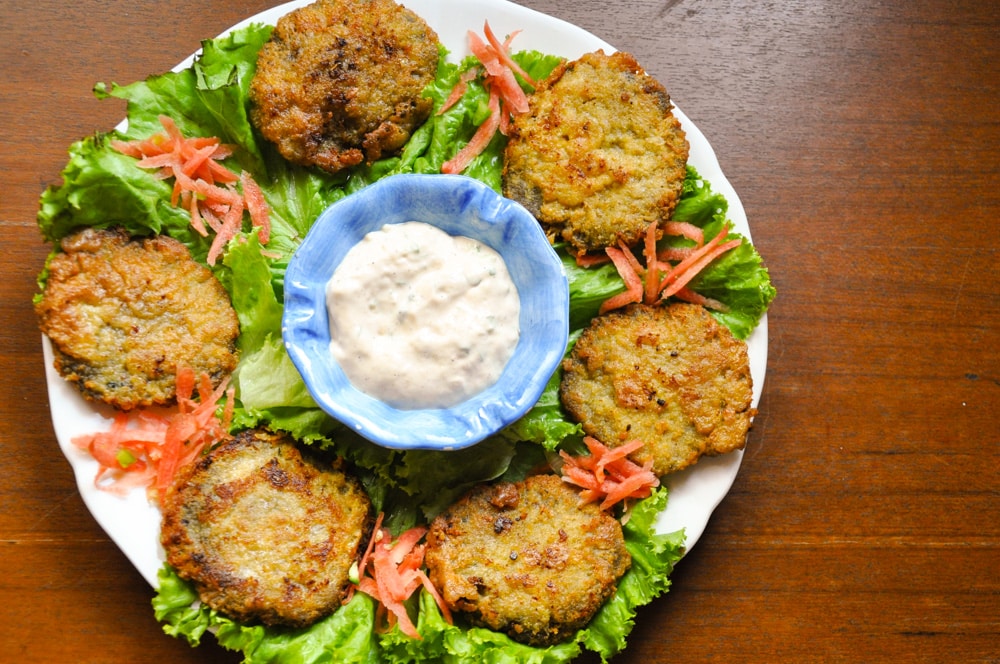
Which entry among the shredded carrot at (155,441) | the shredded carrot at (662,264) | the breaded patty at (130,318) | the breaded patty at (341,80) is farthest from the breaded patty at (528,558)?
the breaded patty at (341,80)

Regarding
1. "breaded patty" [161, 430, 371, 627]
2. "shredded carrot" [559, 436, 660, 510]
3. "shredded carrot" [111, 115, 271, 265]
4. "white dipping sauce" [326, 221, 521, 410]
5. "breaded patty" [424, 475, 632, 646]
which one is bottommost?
"breaded patty" [424, 475, 632, 646]

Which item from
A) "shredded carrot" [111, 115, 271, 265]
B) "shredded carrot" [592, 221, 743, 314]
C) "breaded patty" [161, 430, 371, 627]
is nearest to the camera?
"breaded patty" [161, 430, 371, 627]

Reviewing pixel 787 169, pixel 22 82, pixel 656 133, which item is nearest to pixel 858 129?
pixel 787 169

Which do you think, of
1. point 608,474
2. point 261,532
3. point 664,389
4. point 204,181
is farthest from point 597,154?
point 261,532

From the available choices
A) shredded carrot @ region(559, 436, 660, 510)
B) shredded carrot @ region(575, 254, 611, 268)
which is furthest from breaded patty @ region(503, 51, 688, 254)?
shredded carrot @ region(559, 436, 660, 510)

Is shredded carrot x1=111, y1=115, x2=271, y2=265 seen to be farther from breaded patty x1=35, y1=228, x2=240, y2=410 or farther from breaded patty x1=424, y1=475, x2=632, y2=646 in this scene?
breaded patty x1=424, y1=475, x2=632, y2=646

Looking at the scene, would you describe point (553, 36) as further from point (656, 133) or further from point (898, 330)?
point (898, 330)
